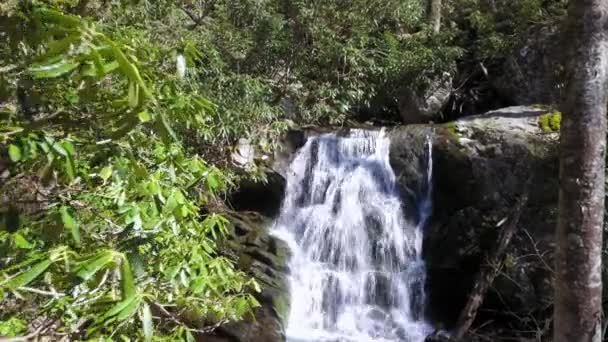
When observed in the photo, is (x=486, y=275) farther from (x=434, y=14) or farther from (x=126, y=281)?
(x=434, y=14)

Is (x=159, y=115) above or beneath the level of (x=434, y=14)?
beneath

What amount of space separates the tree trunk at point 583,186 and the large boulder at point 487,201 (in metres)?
5.02

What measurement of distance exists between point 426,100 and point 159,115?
1069 centimetres

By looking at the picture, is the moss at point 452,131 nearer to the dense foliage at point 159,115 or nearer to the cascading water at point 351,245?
the cascading water at point 351,245

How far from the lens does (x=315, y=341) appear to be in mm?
7191

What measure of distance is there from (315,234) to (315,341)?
2188 millimetres

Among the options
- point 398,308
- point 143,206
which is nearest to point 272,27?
point 398,308

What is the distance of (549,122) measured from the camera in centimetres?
820

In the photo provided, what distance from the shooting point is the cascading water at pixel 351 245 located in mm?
7758

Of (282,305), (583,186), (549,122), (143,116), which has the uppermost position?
(549,122)

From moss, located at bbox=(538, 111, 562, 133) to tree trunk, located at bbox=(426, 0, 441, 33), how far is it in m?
4.57

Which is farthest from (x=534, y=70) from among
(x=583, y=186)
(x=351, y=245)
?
(x=583, y=186)

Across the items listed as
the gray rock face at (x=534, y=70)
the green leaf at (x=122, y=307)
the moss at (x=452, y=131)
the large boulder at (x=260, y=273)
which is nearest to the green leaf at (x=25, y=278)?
the green leaf at (x=122, y=307)

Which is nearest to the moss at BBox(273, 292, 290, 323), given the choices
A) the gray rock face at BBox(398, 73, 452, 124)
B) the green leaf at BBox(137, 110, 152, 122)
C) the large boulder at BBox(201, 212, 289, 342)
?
the large boulder at BBox(201, 212, 289, 342)
